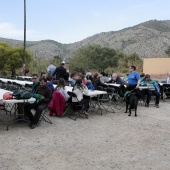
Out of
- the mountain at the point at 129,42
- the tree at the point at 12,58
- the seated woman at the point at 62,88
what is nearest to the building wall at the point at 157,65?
the tree at the point at 12,58

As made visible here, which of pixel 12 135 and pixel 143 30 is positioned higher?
pixel 143 30

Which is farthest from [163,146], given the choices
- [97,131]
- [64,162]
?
[64,162]

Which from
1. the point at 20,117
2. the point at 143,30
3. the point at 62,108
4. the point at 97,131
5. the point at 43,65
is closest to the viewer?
the point at 97,131

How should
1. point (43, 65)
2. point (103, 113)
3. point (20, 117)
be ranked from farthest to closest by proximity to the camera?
point (43, 65) < point (103, 113) < point (20, 117)

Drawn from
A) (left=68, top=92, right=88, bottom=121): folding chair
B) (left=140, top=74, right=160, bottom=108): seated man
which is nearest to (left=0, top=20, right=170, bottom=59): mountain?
(left=140, top=74, right=160, bottom=108): seated man

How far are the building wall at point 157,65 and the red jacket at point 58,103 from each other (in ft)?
108

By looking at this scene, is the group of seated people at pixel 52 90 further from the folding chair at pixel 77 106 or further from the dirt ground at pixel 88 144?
the dirt ground at pixel 88 144

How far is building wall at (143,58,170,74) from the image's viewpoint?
126 ft

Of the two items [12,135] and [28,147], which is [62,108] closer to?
[12,135]

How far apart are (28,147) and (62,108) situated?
271cm

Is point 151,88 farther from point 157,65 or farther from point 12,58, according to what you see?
point 157,65

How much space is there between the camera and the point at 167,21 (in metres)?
111

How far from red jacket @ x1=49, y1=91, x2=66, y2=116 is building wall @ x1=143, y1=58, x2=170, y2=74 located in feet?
108

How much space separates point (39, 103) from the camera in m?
6.80
